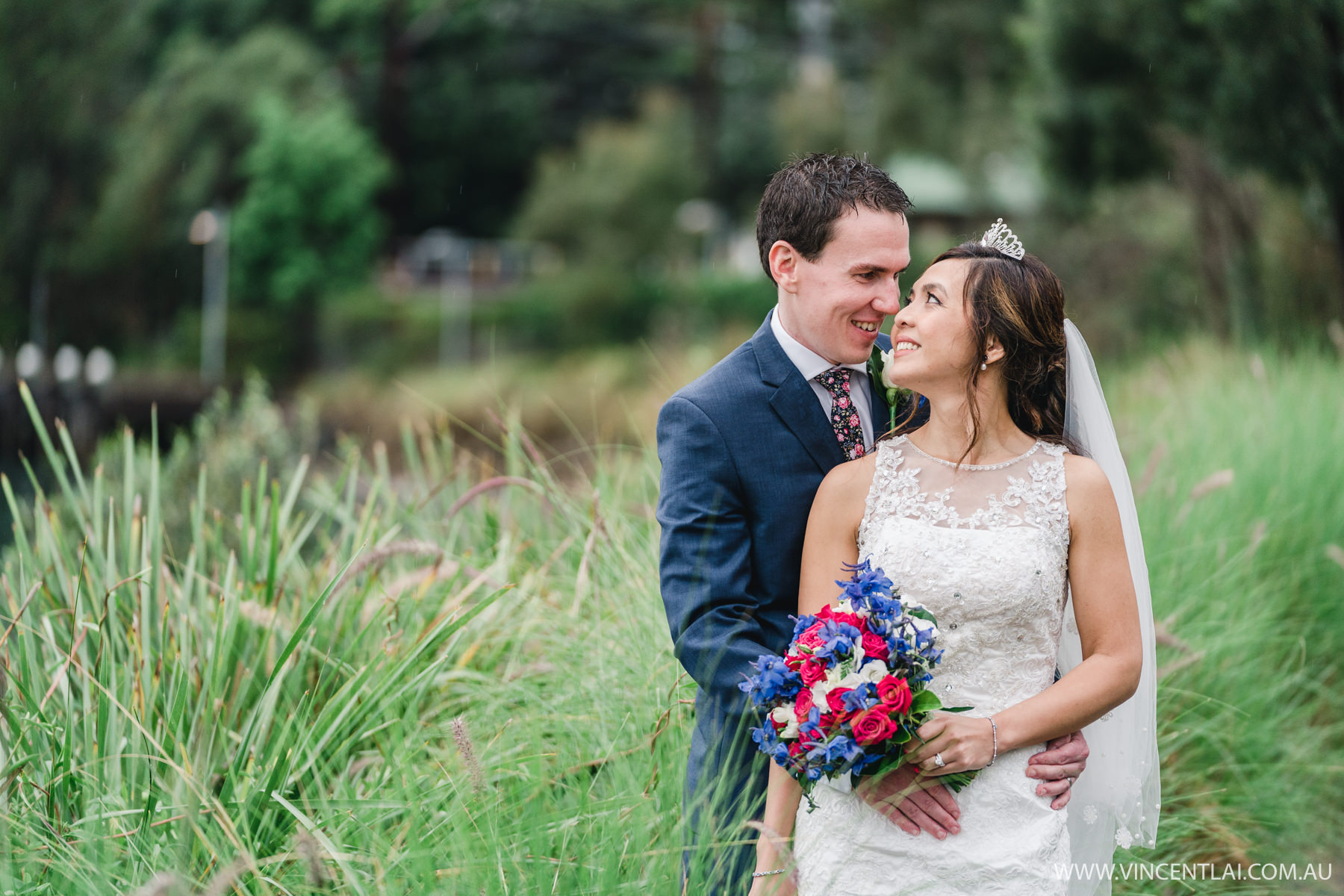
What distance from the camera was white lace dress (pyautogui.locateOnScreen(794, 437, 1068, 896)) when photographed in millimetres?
2627

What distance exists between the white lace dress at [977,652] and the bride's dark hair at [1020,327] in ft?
0.57

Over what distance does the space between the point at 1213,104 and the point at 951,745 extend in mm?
9440

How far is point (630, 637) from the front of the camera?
3.67m

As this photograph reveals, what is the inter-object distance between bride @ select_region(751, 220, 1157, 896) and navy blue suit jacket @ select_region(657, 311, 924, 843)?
11cm

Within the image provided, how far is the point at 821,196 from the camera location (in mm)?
2938

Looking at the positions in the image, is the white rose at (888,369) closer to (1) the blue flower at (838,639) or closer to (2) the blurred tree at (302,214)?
(1) the blue flower at (838,639)

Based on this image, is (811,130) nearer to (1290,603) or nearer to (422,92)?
(422,92)

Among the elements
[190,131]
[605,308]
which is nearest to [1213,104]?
[605,308]

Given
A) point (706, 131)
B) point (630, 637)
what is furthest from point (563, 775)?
point (706, 131)

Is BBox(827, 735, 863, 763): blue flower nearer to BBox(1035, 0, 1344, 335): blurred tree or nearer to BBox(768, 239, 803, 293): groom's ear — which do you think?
BBox(768, 239, 803, 293): groom's ear

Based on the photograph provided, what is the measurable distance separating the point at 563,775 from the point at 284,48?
3089 centimetres

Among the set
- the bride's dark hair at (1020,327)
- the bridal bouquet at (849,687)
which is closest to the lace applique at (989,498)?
the bride's dark hair at (1020,327)

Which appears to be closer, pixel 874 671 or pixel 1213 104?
pixel 874 671

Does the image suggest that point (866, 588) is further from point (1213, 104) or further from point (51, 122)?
point (51, 122)
